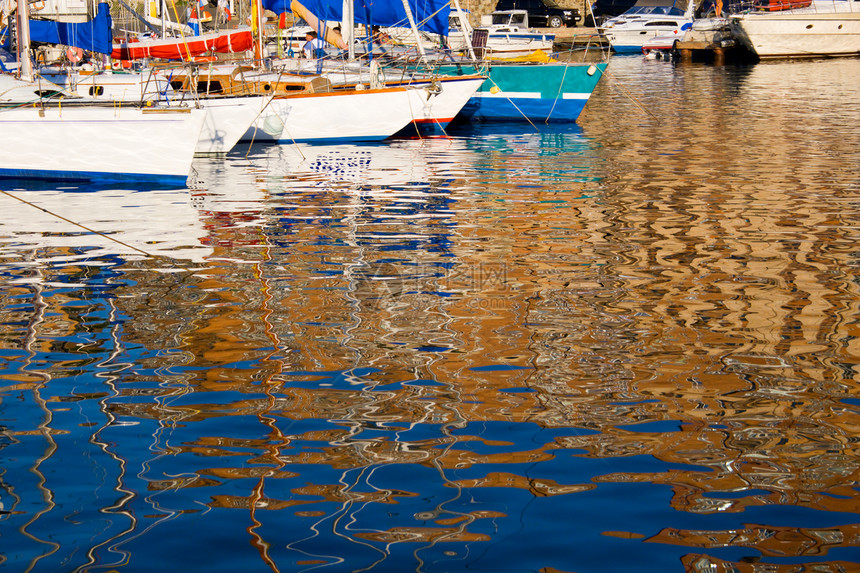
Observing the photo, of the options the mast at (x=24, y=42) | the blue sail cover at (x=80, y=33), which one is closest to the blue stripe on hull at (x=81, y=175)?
the mast at (x=24, y=42)

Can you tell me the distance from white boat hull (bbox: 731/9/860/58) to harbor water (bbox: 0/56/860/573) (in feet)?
145

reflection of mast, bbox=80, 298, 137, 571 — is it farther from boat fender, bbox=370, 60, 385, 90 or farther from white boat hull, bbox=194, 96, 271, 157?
boat fender, bbox=370, 60, 385, 90

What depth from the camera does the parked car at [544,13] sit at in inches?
2923

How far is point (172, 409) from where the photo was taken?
6523 mm

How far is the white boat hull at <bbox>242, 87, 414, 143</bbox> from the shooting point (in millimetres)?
22828

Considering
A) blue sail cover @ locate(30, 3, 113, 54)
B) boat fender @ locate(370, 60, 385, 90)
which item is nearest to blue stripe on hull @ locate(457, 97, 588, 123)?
boat fender @ locate(370, 60, 385, 90)

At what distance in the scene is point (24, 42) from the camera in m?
19.1

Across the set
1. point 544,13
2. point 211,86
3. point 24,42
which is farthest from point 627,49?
point 24,42

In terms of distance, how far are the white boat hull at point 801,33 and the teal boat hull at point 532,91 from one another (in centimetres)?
3239

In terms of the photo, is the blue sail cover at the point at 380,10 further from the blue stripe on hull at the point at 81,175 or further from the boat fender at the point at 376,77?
the blue stripe on hull at the point at 81,175

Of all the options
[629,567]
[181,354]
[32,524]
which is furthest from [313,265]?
[629,567]

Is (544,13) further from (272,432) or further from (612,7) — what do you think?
(272,432)

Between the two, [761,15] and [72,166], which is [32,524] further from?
[761,15]

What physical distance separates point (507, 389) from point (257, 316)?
2868mm
